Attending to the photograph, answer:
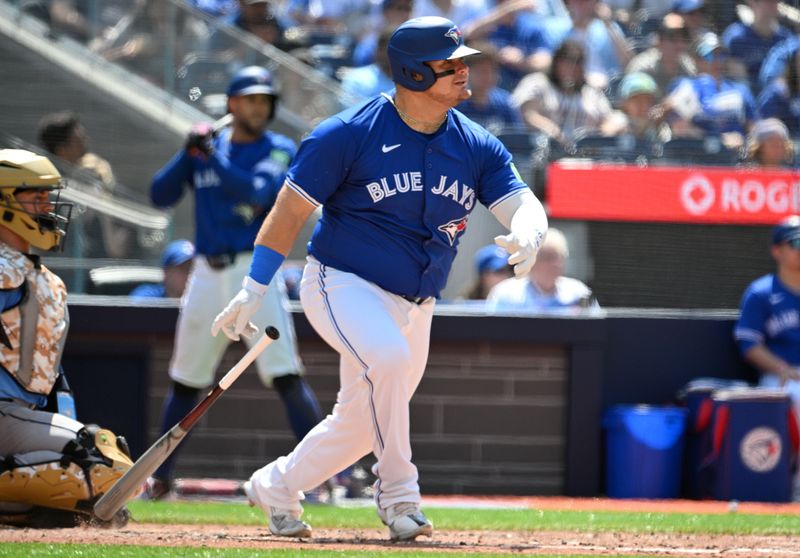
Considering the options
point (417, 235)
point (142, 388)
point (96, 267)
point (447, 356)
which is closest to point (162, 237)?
point (96, 267)

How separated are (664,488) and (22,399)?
4490mm

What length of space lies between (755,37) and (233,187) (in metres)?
5.83

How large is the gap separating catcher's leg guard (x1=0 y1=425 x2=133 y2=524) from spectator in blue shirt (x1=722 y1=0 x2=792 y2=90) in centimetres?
753

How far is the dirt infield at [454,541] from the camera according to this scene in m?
4.85

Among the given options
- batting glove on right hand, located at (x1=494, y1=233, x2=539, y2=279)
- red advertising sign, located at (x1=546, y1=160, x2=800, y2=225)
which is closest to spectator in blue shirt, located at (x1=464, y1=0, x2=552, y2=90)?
red advertising sign, located at (x1=546, y1=160, x2=800, y2=225)

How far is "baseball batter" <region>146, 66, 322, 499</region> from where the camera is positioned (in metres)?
7.26

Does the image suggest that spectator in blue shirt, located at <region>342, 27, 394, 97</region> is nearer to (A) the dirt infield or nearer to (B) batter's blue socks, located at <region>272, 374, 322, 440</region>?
(B) batter's blue socks, located at <region>272, 374, 322, 440</region>

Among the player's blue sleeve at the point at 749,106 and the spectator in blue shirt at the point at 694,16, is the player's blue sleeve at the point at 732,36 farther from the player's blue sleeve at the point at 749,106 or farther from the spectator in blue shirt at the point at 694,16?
the player's blue sleeve at the point at 749,106

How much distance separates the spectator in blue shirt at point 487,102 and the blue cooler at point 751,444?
309 cm

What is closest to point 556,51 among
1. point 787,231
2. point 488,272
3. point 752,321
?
point 488,272

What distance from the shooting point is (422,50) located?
5.08 metres

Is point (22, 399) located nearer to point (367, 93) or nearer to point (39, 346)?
point (39, 346)

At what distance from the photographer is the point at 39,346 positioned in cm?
542

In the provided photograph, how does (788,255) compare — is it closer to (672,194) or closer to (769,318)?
(769,318)
